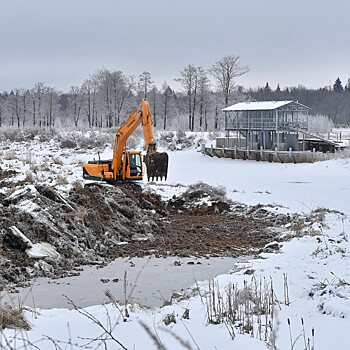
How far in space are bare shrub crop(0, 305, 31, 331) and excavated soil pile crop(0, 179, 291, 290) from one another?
281 centimetres

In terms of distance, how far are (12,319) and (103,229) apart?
7.72m

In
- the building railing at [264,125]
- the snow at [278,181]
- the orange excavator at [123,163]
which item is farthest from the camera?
the building railing at [264,125]

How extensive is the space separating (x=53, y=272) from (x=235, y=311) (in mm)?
5241

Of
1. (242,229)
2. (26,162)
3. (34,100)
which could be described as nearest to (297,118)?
(26,162)

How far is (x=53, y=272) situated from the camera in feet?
34.1

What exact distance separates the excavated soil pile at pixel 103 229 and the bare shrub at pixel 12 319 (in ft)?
9.23

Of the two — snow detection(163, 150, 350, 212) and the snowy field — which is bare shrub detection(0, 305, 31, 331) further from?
snow detection(163, 150, 350, 212)

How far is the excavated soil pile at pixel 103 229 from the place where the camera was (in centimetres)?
1090

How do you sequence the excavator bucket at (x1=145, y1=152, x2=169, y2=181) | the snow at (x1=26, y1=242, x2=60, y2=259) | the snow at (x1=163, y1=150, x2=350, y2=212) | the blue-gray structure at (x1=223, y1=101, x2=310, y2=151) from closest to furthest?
the snow at (x1=26, y1=242, x2=60, y2=259), the excavator bucket at (x1=145, y1=152, x2=169, y2=181), the snow at (x1=163, y1=150, x2=350, y2=212), the blue-gray structure at (x1=223, y1=101, x2=310, y2=151)

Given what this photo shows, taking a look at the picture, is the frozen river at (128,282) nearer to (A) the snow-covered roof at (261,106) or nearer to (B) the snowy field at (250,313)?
(B) the snowy field at (250,313)

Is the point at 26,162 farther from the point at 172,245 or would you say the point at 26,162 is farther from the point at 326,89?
the point at 326,89

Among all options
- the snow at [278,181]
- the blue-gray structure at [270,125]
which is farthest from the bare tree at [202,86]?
the snow at [278,181]

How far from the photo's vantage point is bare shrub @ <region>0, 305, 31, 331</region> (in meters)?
5.93

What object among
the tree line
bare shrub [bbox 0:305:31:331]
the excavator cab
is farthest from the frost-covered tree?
bare shrub [bbox 0:305:31:331]
